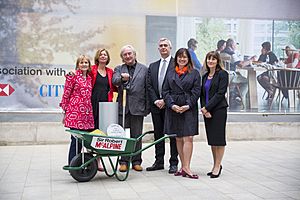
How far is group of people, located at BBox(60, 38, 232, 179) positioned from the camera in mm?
5629

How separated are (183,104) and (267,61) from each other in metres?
4.50

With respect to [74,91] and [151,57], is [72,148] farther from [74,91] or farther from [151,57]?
[151,57]

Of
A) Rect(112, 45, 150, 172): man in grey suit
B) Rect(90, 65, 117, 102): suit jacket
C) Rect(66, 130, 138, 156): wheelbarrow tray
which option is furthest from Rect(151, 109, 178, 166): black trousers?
Rect(66, 130, 138, 156): wheelbarrow tray

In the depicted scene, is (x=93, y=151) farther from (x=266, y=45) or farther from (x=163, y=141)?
(x=266, y=45)

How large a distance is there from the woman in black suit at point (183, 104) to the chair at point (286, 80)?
172 inches

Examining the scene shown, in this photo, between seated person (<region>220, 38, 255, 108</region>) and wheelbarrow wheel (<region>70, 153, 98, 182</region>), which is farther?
seated person (<region>220, 38, 255, 108</region>)

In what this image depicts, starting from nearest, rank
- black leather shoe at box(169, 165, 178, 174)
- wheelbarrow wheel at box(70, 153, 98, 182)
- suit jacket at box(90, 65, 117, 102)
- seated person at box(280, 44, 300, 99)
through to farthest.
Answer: wheelbarrow wheel at box(70, 153, 98, 182), suit jacket at box(90, 65, 117, 102), black leather shoe at box(169, 165, 178, 174), seated person at box(280, 44, 300, 99)

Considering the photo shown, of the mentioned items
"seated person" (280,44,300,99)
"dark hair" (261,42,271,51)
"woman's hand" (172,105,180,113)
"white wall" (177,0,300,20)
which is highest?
"white wall" (177,0,300,20)

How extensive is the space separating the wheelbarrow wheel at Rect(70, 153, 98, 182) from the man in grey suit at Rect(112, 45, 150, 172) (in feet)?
1.98

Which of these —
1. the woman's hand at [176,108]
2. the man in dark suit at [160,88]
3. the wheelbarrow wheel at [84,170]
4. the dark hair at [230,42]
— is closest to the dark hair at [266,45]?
the dark hair at [230,42]

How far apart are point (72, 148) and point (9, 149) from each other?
2.60 metres

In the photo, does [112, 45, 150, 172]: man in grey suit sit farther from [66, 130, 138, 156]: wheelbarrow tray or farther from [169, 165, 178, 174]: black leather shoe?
[66, 130, 138, 156]: wheelbarrow tray

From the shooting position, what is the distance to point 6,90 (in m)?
8.41

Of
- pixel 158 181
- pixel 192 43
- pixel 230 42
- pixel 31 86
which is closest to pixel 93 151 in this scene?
pixel 158 181
